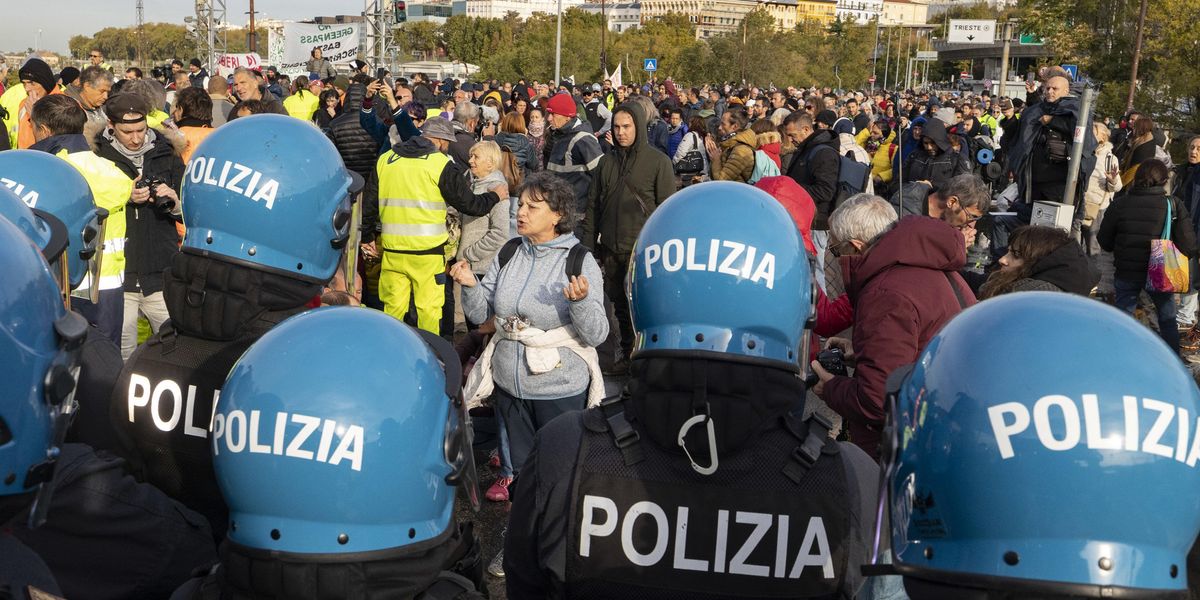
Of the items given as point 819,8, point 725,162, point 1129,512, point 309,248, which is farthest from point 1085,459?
point 819,8

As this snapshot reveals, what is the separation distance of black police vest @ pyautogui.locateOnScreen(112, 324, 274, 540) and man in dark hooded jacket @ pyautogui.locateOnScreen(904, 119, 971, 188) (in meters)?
9.26

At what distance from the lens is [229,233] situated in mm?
2986

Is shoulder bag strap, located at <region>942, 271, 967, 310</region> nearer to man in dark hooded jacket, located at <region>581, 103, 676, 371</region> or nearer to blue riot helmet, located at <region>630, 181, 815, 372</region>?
blue riot helmet, located at <region>630, 181, 815, 372</region>

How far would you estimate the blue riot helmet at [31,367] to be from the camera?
169 cm

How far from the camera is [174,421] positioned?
110 inches

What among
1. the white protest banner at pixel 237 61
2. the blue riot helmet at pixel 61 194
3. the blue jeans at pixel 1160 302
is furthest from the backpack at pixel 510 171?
the white protest banner at pixel 237 61

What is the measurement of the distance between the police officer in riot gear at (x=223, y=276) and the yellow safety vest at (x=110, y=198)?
9.90 ft

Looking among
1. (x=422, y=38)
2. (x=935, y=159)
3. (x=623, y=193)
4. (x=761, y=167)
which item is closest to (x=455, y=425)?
(x=623, y=193)

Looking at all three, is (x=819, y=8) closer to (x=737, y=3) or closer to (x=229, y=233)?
(x=737, y=3)

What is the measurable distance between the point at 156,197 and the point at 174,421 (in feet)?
11.5

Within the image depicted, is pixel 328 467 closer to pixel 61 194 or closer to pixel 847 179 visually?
pixel 61 194

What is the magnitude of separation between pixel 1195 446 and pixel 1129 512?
14 centimetres

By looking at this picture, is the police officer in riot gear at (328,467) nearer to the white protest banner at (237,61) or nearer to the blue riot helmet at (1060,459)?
the blue riot helmet at (1060,459)

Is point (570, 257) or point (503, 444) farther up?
point (570, 257)
